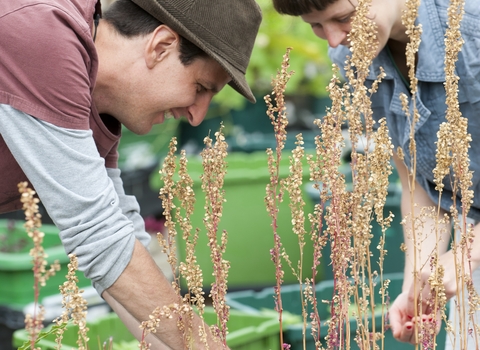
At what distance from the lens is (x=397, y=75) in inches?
83.6

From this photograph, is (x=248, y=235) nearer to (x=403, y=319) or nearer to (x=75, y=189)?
(x=403, y=319)

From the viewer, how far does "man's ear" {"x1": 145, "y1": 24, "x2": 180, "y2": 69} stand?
166cm

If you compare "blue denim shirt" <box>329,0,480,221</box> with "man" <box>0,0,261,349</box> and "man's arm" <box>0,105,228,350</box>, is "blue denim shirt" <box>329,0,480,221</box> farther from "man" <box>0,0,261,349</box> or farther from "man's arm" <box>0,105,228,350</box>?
"man's arm" <box>0,105,228,350</box>

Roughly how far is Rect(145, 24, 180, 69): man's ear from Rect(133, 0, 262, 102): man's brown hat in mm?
17

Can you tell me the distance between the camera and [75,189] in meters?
1.42

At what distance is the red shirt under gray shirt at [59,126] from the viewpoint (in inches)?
55.2

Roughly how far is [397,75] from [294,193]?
0.91 metres

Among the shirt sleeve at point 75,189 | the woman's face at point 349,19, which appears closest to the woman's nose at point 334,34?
the woman's face at point 349,19

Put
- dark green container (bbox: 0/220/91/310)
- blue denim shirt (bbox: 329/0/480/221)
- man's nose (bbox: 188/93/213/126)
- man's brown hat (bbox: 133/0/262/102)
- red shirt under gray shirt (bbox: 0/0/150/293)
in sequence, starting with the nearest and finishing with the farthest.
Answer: red shirt under gray shirt (bbox: 0/0/150/293) < man's brown hat (bbox: 133/0/262/102) < man's nose (bbox: 188/93/213/126) < blue denim shirt (bbox: 329/0/480/221) < dark green container (bbox: 0/220/91/310)

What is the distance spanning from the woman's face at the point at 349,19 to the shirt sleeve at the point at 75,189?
778 mm

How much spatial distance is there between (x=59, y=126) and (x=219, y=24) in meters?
0.49

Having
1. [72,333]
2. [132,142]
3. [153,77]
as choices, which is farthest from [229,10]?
[132,142]

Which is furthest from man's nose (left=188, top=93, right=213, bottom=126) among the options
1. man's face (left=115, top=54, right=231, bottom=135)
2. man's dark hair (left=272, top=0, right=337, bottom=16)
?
man's dark hair (left=272, top=0, right=337, bottom=16)

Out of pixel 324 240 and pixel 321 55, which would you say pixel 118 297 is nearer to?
pixel 324 240
